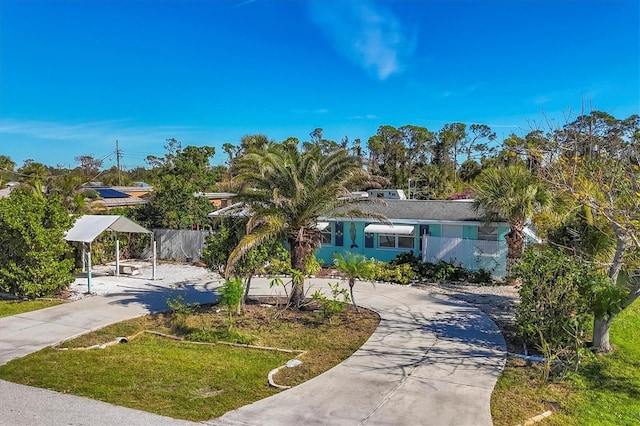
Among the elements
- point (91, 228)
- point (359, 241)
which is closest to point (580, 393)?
point (359, 241)

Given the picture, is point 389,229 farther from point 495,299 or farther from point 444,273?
point 495,299

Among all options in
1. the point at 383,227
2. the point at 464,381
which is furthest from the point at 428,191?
the point at 464,381

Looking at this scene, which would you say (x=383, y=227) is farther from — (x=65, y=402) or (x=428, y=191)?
(x=428, y=191)

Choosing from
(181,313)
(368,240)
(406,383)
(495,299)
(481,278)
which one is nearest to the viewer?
(406,383)

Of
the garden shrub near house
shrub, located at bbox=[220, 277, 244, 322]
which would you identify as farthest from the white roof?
shrub, located at bbox=[220, 277, 244, 322]

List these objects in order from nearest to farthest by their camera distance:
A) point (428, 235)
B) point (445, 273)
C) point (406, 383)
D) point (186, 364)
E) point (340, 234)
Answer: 1. point (406, 383)
2. point (186, 364)
3. point (445, 273)
4. point (428, 235)
5. point (340, 234)

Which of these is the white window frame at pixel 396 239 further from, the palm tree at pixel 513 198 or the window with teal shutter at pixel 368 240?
the palm tree at pixel 513 198

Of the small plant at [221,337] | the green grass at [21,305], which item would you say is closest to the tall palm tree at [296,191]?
the small plant at [221,337]
